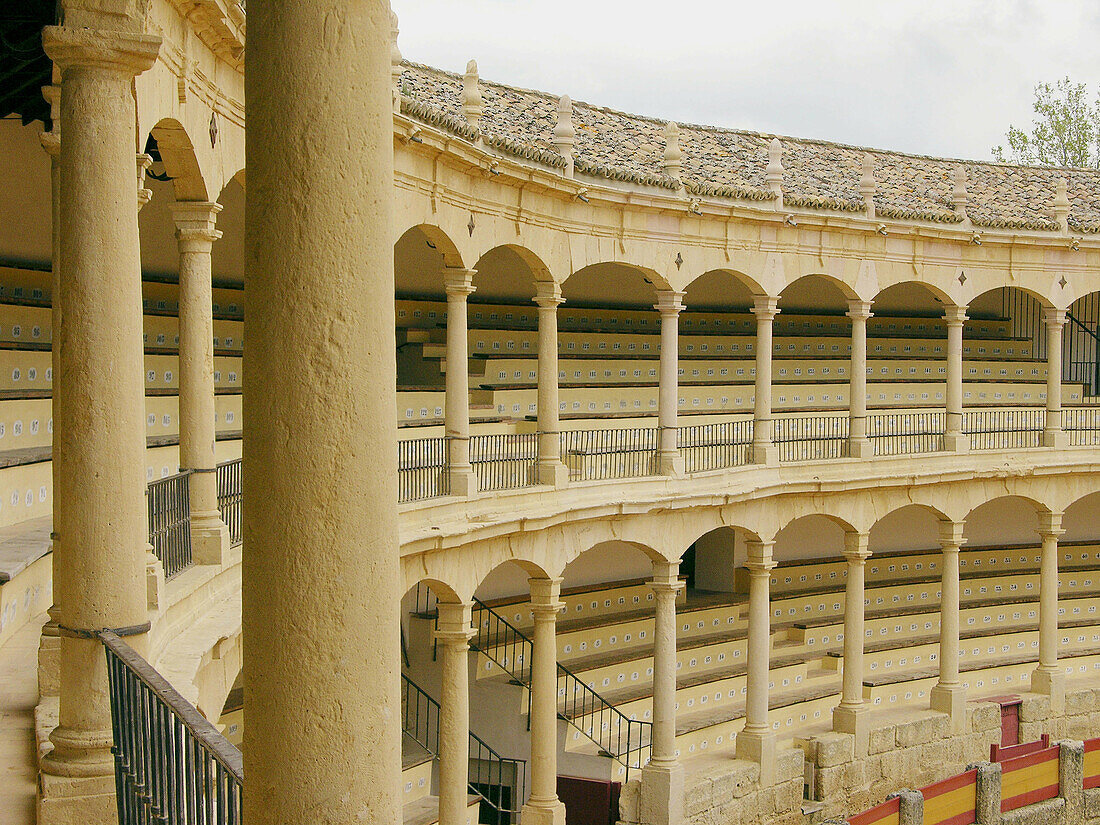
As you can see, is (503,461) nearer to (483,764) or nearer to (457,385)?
(457,385)

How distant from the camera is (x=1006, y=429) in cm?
2023

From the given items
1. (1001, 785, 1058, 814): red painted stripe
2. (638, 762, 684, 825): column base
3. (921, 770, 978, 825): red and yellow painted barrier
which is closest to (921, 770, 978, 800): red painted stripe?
(921, 770, 978, 825): red and yellow painted barrier

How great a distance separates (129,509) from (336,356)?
9.31 ft

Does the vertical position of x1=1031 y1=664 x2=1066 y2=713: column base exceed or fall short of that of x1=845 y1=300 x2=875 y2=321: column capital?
it falls short

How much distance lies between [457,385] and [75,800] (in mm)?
8375

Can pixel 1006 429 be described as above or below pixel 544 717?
above

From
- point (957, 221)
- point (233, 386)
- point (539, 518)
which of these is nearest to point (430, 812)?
point (539, 518)

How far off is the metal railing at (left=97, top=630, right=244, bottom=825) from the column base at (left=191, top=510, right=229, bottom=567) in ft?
11.0

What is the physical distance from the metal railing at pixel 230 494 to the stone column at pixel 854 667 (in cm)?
1078

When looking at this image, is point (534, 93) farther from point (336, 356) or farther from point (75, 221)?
point (336, 356)

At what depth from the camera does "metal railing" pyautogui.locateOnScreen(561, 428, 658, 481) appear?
15602mm

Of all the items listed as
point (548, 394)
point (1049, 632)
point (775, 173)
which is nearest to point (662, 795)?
point (548, 394)

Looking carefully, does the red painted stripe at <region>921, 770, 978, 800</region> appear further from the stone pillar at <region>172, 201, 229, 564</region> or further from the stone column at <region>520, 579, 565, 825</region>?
the stone pillar at <region>172, 201, 229, 564</region>

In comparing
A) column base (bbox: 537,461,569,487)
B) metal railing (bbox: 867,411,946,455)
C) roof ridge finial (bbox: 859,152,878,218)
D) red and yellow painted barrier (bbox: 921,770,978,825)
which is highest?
roof ridge finial (bbox: 859,152,878,218)
